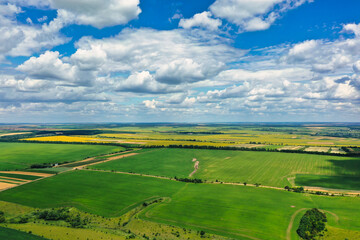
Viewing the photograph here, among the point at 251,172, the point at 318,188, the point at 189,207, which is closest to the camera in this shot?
the point at 189,207

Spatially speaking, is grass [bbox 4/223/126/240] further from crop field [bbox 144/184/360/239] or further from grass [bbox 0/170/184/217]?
crop field [bbox 144/184/360/239]

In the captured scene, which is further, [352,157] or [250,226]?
[352,157]

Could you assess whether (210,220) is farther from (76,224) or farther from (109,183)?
(109,183)

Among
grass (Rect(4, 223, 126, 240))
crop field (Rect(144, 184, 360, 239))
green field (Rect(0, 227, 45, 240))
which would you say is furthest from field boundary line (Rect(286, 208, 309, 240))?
green field (Rect(0, 227, 45, 240))

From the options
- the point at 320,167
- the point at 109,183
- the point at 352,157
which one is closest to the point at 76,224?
the point at 109,183

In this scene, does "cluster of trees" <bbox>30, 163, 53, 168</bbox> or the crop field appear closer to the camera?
the crop field

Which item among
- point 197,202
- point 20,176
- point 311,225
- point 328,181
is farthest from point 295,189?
point 20,176

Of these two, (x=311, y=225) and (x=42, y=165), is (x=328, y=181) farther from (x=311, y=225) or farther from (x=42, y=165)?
(x=42, y=165)
